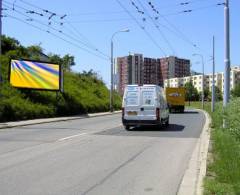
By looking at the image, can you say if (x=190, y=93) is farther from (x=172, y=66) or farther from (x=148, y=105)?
(x=148, y=105)

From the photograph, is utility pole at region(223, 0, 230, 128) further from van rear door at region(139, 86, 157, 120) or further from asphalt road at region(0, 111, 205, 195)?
van rear door at region(139, 86, 157, 120)

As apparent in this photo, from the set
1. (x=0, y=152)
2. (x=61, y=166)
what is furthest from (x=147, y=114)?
(x=61, y=166)

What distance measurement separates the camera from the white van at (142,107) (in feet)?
85.2

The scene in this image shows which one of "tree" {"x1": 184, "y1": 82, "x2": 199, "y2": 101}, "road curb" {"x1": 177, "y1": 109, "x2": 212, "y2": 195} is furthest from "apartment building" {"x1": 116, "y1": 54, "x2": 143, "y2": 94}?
"road curb" {"x1": 177, "y1": 109, "x2": 212, "y2": 195}

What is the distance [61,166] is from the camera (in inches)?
468

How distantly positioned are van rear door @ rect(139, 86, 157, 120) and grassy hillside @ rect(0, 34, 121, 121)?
1151 centimetres

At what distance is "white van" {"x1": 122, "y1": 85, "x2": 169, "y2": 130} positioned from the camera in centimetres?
2597

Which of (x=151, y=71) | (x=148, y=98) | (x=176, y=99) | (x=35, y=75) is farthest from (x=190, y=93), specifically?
(x=148, y=98)

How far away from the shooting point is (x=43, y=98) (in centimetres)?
4497

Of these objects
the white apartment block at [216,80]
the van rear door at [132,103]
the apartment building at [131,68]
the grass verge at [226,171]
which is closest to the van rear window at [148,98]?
the van rear door at [132,103]

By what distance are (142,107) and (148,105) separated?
33cm

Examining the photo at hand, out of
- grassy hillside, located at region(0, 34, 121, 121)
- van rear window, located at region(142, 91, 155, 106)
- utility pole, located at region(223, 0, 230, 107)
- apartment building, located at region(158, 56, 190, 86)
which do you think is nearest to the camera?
utility pole, located at region(223, 0, 230, 107)

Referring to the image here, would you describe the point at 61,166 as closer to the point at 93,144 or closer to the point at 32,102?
the point at 93,144

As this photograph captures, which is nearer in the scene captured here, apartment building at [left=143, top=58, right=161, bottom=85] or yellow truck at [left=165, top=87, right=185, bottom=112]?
yellow truck at [left=165, top=87, right=185, bottom=112]
